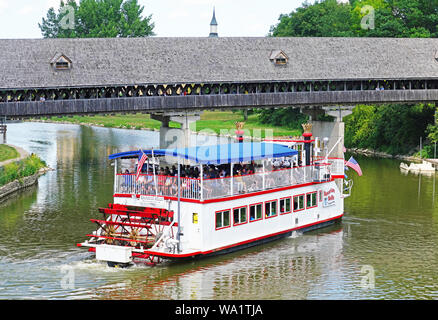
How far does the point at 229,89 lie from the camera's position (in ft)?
212

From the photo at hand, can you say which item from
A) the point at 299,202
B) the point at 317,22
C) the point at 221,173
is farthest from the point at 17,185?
the point at 317,22

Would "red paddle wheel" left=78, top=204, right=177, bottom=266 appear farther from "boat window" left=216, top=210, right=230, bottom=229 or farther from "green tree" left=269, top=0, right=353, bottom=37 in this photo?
"green tree" left=269, top=0, right=353, bottom=37

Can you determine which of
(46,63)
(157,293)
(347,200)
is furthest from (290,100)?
(157,293)

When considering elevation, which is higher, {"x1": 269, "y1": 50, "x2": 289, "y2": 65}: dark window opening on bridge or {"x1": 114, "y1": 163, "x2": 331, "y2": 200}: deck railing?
{"x1": 269, "y1": 50, "x2": 289, "y2": 65}: dark window opening on bridge

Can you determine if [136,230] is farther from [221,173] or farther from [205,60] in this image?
[205,60]

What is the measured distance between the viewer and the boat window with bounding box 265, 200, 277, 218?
41.9 meters

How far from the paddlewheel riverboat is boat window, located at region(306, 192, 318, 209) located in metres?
0.19

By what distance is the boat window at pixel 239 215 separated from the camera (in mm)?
39875

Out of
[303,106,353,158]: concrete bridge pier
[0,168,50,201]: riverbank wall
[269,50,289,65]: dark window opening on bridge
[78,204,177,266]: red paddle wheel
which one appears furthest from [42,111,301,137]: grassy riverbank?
[78,204,177,266]: red paddle wheel

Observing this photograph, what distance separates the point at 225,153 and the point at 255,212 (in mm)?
3238

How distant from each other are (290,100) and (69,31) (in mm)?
91324

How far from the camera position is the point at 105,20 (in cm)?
14425

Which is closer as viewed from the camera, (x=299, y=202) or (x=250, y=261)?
(x=250, y=261)
